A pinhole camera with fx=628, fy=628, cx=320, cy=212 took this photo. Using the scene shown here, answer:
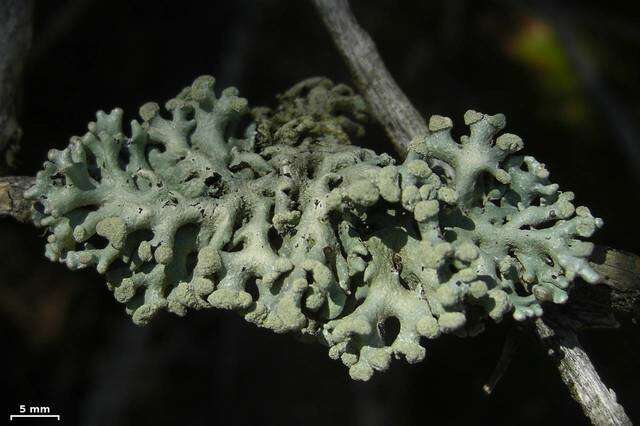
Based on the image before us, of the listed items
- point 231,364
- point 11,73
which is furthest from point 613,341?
point 11,73

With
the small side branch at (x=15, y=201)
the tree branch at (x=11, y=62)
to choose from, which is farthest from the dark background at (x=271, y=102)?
the small side branch at (x=15, y=201)

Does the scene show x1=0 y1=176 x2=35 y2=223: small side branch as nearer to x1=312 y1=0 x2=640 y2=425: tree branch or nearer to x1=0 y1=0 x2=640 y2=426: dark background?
x1=0 y1=0 x2=640 y2=426: dark background

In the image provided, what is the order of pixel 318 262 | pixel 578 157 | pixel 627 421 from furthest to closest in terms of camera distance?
pixel 578 157, pixel 627 421, pixel 318 262

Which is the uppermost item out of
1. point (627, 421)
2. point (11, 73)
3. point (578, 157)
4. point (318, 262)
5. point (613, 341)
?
point (11, 73)

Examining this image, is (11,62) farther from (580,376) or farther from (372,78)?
(580,376)

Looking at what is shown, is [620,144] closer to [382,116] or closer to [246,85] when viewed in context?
[382,116]

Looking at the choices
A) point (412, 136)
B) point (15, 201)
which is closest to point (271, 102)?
point (412, 136)
